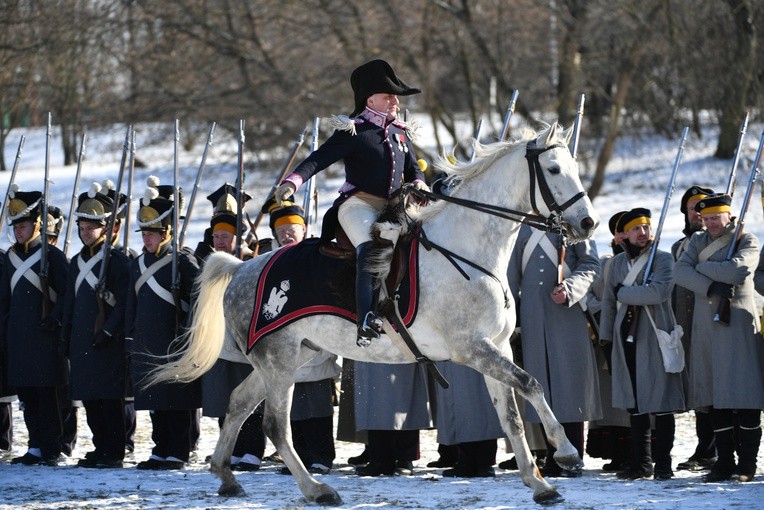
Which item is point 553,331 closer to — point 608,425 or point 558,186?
point 608,425

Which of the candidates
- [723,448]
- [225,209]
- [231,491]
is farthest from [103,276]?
[723,448]

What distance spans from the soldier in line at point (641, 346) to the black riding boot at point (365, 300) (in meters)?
2.14

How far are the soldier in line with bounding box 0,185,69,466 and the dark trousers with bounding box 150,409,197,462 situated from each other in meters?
0.80

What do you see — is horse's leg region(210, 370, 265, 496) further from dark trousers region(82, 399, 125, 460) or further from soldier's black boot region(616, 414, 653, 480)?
soldier's black boot region(616, 414, 653, 480)

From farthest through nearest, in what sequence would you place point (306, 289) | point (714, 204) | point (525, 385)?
point (714, 204) < point (306, 289) < point (525, 385)

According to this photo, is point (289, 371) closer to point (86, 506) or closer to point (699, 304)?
point (86, 506)

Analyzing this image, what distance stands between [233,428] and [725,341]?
3.30 meters

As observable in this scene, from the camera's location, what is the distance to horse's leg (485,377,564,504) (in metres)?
7.30

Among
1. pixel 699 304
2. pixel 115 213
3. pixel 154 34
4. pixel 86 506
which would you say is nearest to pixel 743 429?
pixel 699 304

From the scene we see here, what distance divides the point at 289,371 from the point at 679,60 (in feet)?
53.4

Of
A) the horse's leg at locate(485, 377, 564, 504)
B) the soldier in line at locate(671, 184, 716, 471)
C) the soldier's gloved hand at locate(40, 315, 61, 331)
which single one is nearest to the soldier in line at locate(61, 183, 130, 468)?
the soldier's gloved hand at locate(40, 315, 61, 331)

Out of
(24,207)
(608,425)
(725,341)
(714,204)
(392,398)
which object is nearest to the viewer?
(725,341)

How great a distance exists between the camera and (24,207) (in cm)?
994

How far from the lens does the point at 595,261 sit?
8.97 m
